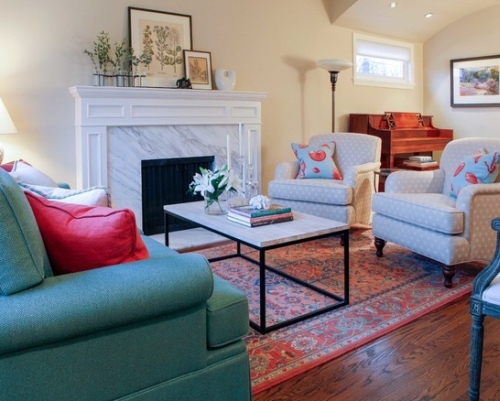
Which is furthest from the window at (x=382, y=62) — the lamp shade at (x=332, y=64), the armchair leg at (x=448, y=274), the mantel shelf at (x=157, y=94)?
the armchair leg at (x=448, y=274)

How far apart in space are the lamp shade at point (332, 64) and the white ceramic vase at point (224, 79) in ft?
3.64

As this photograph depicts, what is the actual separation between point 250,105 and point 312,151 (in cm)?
81

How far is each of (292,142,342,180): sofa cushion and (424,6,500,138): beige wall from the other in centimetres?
313

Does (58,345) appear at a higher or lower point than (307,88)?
lower

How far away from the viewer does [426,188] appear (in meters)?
3.54

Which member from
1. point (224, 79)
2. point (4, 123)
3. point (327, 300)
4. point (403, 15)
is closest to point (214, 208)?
point (327, 300)

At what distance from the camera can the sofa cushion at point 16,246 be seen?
120 centimetres

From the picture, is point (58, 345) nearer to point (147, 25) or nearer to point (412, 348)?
point (412, 348)

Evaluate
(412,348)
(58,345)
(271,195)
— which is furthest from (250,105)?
(58,345)

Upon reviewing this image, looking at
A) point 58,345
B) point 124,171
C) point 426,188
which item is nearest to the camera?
point 58,345

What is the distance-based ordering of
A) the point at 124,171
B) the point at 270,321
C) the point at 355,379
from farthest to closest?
the point at 124,171
the point at 270,321
the point at 355,379

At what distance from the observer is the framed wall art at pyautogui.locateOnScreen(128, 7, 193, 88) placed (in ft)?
13.1

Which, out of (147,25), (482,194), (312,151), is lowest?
(482,194)

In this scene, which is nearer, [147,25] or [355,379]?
[355,379]
